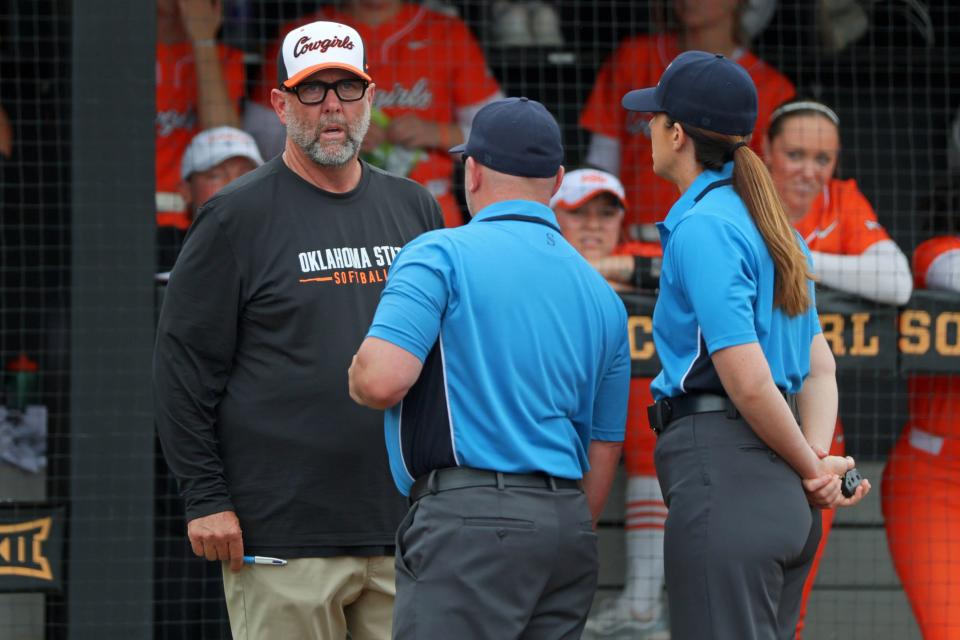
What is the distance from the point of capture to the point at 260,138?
5.19 meters

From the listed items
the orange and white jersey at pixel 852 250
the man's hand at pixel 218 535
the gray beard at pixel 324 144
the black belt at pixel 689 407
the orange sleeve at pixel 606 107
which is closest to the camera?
the black belt at pixel 689 407

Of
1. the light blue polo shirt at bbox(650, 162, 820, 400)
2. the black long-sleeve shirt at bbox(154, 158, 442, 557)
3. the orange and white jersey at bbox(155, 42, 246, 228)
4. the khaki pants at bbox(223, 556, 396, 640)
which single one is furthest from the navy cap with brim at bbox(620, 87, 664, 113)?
the orange and white jersey at bbox(155, 42, 246, 228)

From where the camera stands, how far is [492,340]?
252 centimetres

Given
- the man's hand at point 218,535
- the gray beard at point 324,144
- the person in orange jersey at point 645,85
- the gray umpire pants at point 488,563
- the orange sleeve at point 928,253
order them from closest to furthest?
the gray umpire pants at point 488,563 < the man's hand at point 218,535 < the gray beard at point 324,144 < the orange sleeve at point 928,253 < the person in orange jersey at point 645,85

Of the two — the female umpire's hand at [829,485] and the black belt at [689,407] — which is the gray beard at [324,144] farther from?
the female umpire's hand at [829,485]

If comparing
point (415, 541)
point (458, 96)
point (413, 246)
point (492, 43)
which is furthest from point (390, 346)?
point (492, 43)

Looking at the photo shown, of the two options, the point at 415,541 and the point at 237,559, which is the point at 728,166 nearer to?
the point at 415,541

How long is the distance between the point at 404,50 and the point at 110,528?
209 cm

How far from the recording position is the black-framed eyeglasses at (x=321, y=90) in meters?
3.13

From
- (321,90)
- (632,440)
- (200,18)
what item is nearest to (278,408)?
(321,90)

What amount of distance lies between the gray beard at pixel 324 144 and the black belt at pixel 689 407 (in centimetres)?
91

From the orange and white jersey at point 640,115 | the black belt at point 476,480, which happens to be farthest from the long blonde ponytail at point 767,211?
the orange and white jersey at point 640,115

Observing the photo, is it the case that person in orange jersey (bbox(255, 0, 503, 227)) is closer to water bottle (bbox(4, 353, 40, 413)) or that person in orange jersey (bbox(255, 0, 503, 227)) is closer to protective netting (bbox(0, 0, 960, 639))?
protective netting (bbox(0, 0, 960, 639))

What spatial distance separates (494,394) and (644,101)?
746mm
